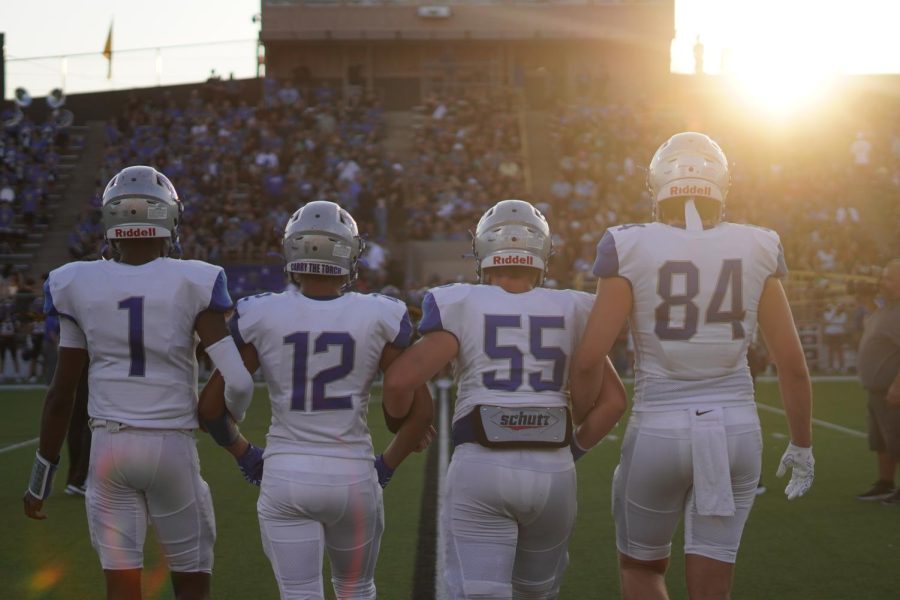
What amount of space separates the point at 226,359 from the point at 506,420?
99 centimetres

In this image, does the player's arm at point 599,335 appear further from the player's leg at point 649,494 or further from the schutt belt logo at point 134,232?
the schutt belt logo at point 134,232

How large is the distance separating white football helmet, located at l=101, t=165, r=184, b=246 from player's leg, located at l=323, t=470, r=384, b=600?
1.21 m

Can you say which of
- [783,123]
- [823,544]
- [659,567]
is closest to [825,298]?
[783,123]

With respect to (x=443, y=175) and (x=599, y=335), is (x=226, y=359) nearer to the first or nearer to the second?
(x=599, y=335)

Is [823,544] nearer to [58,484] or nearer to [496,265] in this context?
[496,265]

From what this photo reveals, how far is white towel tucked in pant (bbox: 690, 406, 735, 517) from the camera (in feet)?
12.7

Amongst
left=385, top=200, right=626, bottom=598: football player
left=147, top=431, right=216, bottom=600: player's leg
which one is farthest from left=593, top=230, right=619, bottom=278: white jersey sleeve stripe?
left=147, top=431, right=216, bottom=600: player's leg

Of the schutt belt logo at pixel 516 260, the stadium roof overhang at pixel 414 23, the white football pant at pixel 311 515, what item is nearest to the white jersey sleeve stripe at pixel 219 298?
the white football pant at pixel 311 515

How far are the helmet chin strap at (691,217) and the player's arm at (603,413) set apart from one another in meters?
0.56

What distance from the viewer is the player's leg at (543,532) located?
154 inches

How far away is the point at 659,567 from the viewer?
4.07 meters

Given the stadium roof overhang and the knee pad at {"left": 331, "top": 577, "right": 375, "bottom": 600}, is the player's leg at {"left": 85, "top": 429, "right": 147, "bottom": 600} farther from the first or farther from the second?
the stadium roof overhang

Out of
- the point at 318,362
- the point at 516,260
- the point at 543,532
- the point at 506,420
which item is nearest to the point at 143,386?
the point at 318,362

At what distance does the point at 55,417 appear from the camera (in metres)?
4.28
